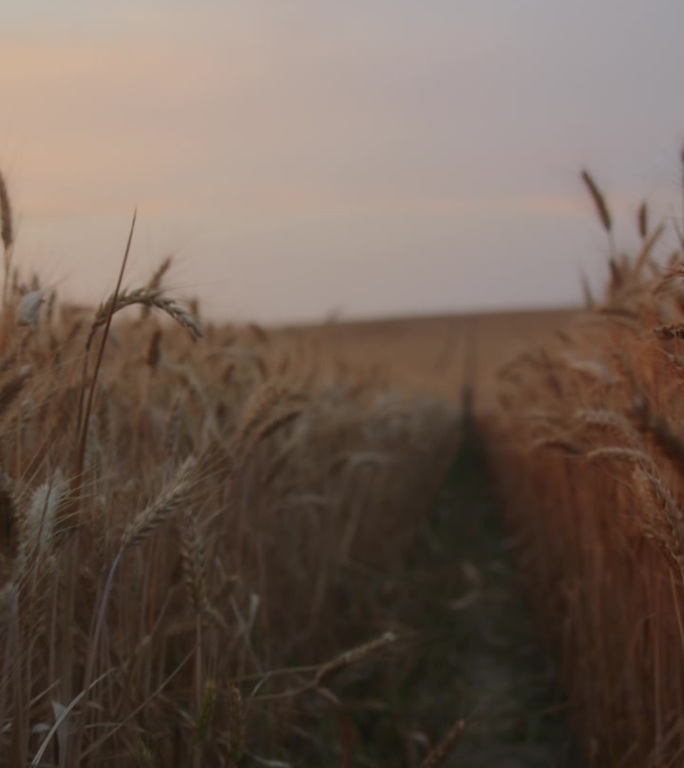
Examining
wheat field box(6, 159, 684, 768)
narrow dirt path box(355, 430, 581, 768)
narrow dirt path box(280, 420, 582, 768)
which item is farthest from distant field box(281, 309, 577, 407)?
wheat field box(6, 159, 684, 768)

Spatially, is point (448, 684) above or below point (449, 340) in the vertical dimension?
below

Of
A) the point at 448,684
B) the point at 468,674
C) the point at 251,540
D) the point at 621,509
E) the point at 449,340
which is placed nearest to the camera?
the point at 621,509

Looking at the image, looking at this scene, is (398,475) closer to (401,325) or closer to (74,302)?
(74,302)

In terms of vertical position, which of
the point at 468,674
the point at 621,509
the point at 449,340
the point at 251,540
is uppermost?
the point at 621,509

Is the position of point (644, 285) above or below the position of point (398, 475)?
above

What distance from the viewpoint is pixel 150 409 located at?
8.47ft

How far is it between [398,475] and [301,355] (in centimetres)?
105

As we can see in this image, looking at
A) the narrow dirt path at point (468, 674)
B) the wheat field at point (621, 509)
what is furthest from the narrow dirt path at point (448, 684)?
the wheat field at point (621, 509)

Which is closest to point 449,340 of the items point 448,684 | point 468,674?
point 468,674

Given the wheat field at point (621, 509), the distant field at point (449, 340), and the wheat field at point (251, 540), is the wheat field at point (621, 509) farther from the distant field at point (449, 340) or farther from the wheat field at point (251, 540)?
the distant field at point (449, 340)

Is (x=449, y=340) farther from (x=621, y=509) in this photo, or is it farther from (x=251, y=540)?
(x=621, y=509)

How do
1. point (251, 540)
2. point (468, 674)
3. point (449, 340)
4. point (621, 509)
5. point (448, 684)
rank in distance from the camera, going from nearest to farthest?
point (621, 509), point (251, 540), point (448, 684), point (468, 674), point (449, 340)

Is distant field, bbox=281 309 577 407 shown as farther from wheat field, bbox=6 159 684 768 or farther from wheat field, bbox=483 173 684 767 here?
wheat field, bbox=483 173 684 767

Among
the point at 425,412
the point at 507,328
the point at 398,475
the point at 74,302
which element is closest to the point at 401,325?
the point at 507,328
